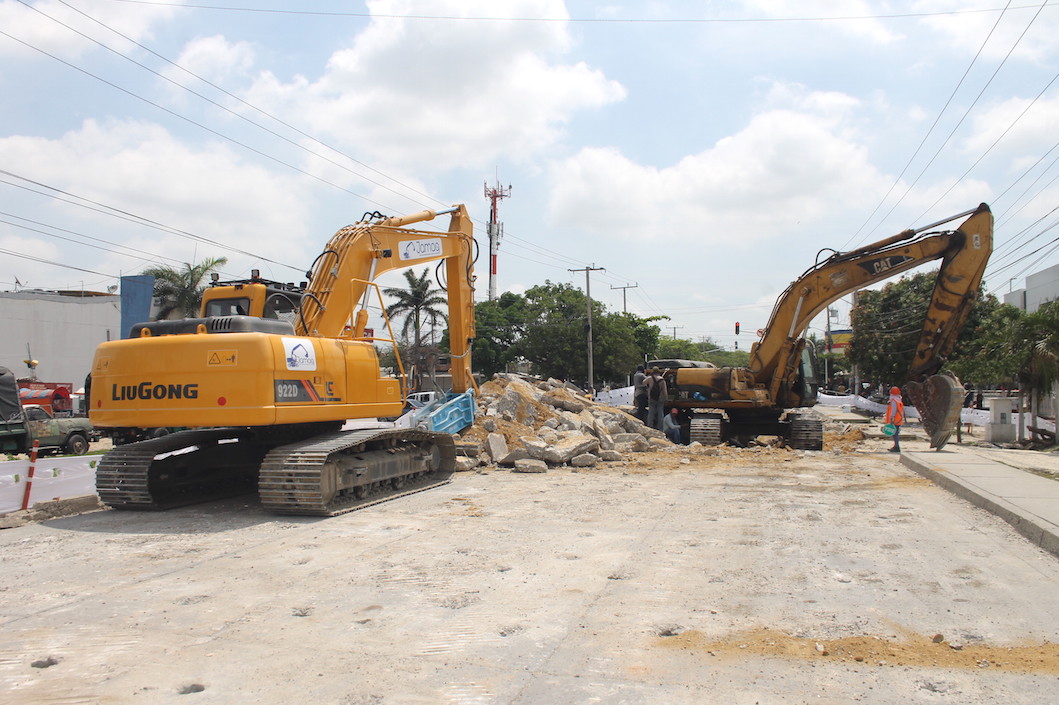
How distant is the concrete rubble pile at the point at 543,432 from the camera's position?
13.3 m

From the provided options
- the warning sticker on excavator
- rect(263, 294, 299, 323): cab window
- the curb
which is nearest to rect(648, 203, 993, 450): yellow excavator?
the curb

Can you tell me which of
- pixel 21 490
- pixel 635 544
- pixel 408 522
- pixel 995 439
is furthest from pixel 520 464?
pixel 995 439

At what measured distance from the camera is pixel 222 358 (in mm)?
8211

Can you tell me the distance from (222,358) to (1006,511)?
329 inches

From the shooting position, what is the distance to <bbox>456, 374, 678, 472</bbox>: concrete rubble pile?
13.3m

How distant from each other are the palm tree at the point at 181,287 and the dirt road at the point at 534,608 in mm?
33643

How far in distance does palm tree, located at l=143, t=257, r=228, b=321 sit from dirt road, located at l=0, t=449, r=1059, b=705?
33643mm

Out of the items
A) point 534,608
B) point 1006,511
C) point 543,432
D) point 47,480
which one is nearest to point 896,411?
point 543,432

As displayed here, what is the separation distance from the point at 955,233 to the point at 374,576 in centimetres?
1379

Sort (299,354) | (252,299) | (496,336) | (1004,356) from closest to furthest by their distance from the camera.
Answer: (299,354)
(252,299)
(1004,356)
(496,336)

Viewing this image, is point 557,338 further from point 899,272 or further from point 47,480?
point 47,480

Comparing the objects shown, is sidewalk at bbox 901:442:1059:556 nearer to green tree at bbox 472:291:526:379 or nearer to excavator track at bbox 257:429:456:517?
excavator track at bbox 257:429:456:517

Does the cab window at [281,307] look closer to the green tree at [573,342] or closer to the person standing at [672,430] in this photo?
the person standing at [672,430]

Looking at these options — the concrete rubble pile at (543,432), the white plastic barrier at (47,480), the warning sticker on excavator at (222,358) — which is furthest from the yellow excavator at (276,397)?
the concrete rubble pile at (543,432)
